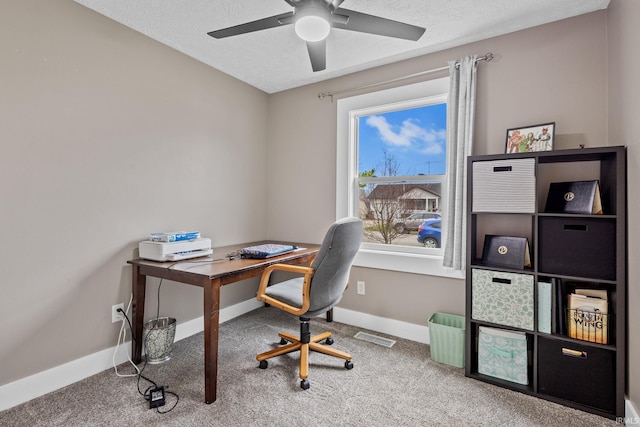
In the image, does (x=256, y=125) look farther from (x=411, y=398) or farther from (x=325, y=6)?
(x=411, y=398)

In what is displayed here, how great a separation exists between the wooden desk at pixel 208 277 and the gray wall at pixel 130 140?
165 mm

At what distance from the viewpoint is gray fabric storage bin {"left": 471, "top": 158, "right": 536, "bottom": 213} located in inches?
70.9

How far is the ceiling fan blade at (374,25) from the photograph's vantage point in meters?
1.61

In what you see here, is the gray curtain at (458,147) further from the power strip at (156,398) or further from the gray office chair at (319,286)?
the power strip at (156,398)

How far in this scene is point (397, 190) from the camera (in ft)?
8.97

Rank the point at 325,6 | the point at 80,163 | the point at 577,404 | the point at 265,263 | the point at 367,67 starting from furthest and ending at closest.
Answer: the point at 367,67 < the point at 265,263 < the point at 80,163 < the point at 577,404 < the point at 325,6

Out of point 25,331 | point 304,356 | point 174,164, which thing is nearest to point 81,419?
point 25,331

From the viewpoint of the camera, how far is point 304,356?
6.41 feet

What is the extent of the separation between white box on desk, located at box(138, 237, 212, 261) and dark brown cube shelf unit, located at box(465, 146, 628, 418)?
6.16ft

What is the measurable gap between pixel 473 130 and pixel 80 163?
2.63m

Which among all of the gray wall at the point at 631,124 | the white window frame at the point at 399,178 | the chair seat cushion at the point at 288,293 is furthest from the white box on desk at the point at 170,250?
the gray wall at the point at 631,124

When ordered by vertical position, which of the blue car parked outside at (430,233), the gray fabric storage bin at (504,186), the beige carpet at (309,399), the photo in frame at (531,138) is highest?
the photo in frame at (531,138)

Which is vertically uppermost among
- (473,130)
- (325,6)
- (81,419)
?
(325,6)

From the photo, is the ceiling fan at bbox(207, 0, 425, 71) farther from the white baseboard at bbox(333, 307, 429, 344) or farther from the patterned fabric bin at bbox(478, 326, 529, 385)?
the white baseboard at bbox(333, 307, 429, 344)
